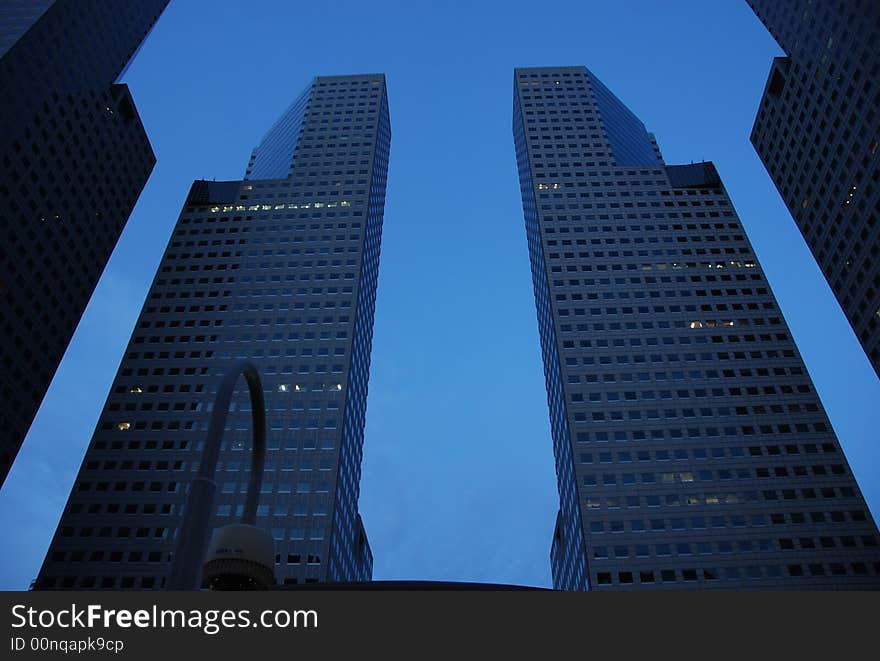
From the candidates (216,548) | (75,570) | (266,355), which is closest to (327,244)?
(266,355)

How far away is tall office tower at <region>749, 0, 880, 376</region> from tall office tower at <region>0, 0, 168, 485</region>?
117368 millimetres

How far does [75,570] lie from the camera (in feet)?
349

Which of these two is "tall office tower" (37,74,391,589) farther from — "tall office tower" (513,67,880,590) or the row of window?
the row of window

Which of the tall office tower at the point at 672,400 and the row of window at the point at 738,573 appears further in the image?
the tall office tower at the point at 672,400

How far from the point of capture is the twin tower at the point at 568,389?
105m

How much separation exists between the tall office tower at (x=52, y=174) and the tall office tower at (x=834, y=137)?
117368 millimetres

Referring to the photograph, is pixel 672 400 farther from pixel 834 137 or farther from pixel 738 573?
pixel 834 137

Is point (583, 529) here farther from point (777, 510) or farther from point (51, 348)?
point (51, 348)

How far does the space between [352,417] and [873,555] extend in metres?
84.8

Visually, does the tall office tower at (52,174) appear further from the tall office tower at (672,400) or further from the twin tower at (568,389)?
the tall office tower at (672,400)

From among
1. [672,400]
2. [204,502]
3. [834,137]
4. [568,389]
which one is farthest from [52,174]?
[834,137]

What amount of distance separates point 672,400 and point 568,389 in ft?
56.4

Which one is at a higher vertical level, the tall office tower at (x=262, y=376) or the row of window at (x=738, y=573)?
the tall office tower at (x=262, y=376)

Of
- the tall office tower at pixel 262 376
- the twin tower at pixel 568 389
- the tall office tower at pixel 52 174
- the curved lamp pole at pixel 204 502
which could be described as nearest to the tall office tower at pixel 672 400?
the twin tower at pixel 568 389
